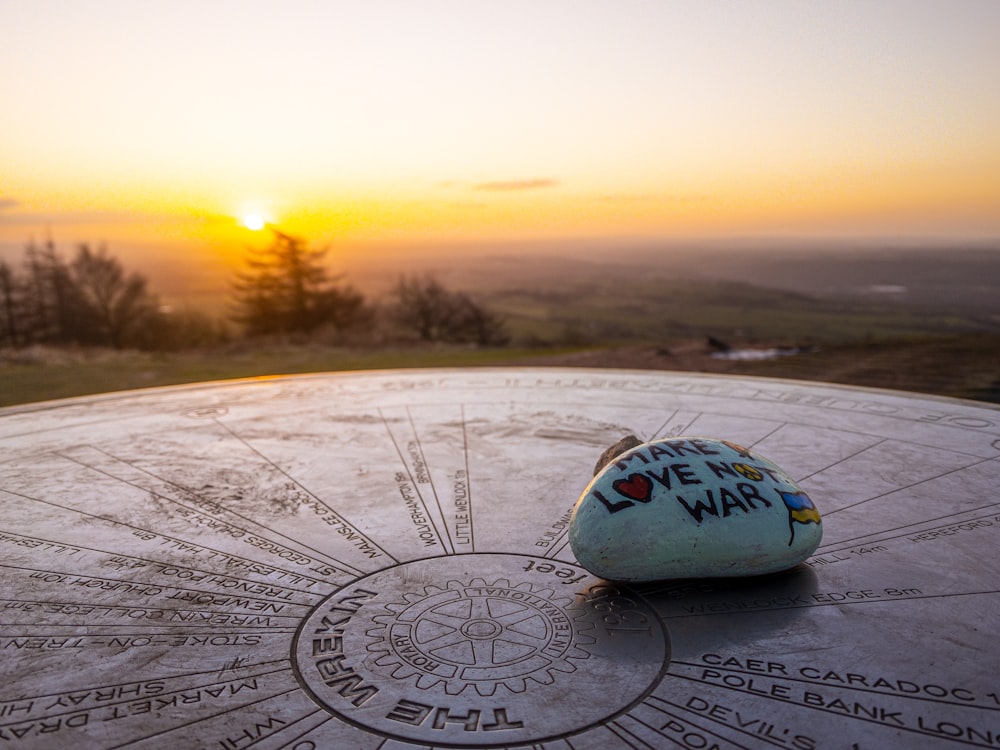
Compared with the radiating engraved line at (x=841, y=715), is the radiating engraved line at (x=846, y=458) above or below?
above

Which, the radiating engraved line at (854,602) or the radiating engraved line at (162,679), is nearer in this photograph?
the radiating engraved line at (162,679)

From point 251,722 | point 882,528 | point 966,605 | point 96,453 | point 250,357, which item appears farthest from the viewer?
point 250,357

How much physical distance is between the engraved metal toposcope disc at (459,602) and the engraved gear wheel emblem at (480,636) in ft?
0.05

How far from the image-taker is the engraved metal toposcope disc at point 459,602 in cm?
303

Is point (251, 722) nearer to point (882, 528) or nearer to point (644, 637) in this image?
point (644, 637)

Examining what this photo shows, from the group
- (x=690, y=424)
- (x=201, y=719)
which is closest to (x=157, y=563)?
(x=201, y=719)

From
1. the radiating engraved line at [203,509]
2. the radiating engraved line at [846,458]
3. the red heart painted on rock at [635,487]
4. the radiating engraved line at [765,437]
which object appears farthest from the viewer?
the radiating engraved line at [765,437]

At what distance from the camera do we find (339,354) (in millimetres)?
17031

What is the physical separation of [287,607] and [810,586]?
8.62 ft

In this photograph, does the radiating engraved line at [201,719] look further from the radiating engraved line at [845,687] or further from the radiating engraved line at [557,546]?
the radiating engraved line at [557,546]

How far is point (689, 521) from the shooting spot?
3826 millimetres

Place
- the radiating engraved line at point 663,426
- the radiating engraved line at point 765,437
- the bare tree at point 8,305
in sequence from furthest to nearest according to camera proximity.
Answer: the bare tree at point 8,305, the radiating engraved line at point 663,426, the radiating engraved line at point 765,437

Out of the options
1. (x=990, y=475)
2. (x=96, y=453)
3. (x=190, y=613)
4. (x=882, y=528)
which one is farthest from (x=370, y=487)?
(x=990, y=475)

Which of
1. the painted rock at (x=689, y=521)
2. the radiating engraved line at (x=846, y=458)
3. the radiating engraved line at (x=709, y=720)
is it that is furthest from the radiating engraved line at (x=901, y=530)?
the radiating engraved line at (x=709, y=720)
